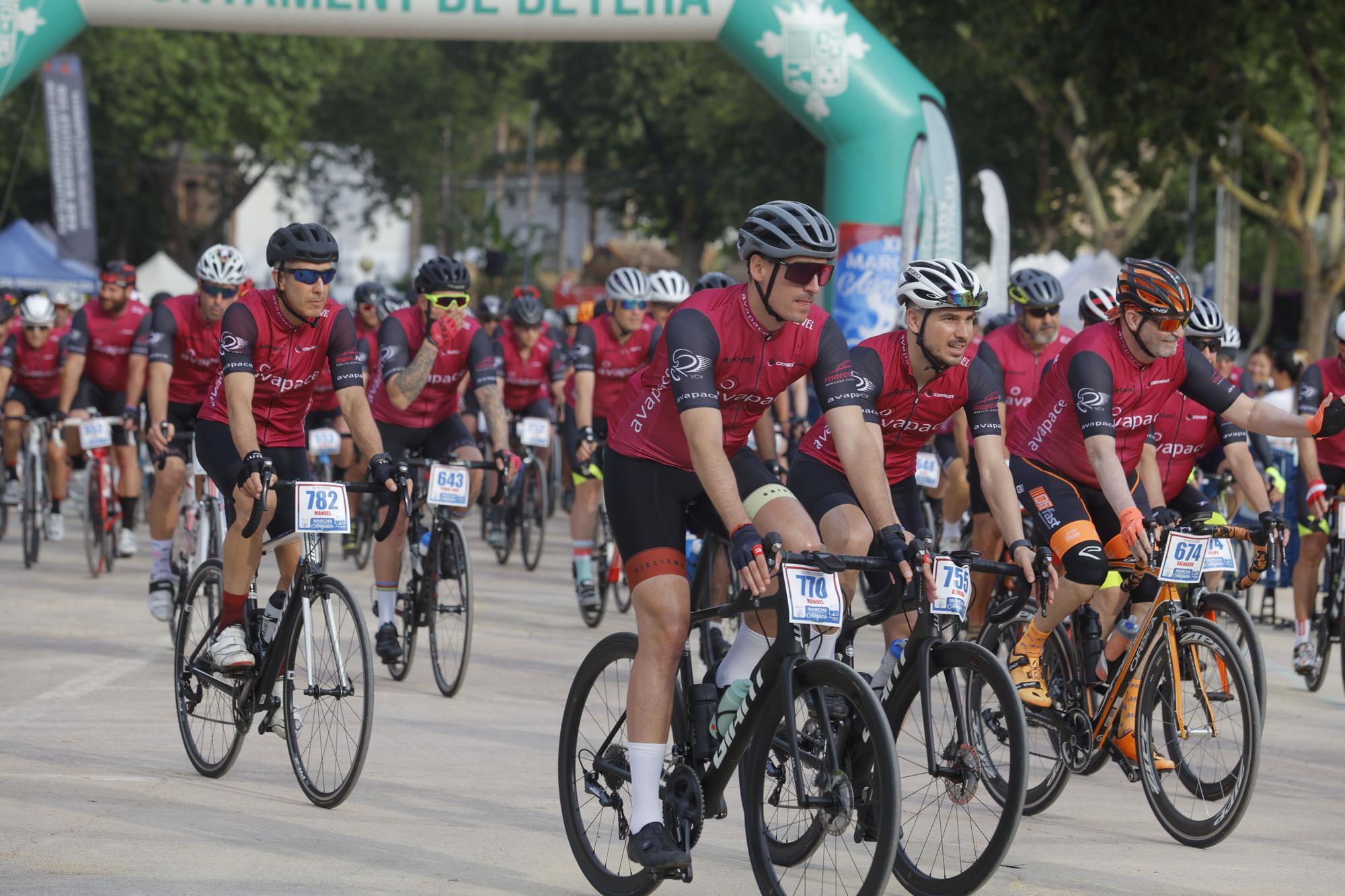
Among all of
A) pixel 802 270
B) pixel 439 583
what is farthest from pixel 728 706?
pixel 439 583

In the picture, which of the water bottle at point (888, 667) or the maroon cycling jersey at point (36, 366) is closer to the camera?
the water bottle at point (888, 667)

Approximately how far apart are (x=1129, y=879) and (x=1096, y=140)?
27.0m

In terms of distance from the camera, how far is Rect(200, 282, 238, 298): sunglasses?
9695mm

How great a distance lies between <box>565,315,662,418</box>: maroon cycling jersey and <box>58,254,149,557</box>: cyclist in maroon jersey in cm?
316

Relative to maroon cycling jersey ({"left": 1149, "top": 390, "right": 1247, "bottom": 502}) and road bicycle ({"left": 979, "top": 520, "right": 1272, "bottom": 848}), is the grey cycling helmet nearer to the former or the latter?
road bicycle ({"left": 979, "top": 520, "right": 1272, "bottom": 848})

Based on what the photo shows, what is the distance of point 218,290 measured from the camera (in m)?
9.94

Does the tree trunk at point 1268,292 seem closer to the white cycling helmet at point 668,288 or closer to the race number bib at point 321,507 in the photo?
the white cycling helmet at point 668,288

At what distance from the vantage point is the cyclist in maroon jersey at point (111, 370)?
43.1 ft

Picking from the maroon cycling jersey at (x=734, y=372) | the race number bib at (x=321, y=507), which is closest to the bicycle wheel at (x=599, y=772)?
the maroon cycling jersey at (x=734, y=372)

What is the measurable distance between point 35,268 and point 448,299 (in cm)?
2533

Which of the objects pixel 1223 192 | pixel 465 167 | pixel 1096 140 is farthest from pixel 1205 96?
pixel 465 167

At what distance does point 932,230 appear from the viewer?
1828cm

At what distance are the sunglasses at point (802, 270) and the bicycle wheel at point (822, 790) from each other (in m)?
1.09

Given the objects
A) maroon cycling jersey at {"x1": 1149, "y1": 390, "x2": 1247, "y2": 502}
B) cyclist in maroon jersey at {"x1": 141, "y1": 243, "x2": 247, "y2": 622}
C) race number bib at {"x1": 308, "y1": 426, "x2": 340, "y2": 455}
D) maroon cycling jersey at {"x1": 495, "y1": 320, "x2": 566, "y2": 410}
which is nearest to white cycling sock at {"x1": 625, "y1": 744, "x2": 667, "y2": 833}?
maroon cycling jersey at {"x1": 1149, "y1": 390, "x2": 1247, "y2": 502}
